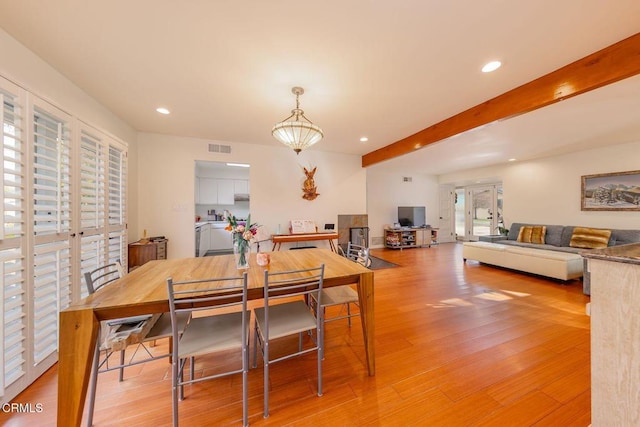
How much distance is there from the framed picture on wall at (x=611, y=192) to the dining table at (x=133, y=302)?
5763 mm

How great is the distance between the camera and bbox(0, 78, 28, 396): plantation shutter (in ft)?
4.65

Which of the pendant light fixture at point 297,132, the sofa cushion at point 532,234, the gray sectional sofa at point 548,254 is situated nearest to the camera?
the pendant light fixture at point 297,132

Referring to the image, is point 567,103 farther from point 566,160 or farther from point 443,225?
point 443,225

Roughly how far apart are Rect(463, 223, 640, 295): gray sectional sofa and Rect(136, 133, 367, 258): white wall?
2725 mm

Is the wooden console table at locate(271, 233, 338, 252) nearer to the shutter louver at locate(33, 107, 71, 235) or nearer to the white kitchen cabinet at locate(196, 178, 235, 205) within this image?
the white kitchen cabinet at locate(196, 178, 235, 205)

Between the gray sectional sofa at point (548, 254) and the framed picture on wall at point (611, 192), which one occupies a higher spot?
the framed picture on wall at point (611, 192)

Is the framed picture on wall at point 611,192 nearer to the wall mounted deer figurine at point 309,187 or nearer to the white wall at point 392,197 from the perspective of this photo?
the white wall at point 392,197

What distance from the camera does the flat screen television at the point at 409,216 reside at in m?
6.98

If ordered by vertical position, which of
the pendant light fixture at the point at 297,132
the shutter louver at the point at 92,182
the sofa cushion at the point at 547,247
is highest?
the pendant light fixture at the point at 297,132

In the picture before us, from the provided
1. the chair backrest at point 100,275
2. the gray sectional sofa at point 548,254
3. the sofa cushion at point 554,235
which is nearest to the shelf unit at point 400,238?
the gray sectional sofa at point 548,254

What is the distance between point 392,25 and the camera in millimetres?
1550

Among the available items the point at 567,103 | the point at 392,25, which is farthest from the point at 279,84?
the point at 567,103

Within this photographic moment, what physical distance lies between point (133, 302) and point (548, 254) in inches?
216

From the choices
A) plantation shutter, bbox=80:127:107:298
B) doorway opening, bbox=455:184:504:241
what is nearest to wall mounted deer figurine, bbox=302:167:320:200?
plantation shutter, bbox=80:127:107:298
